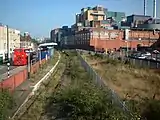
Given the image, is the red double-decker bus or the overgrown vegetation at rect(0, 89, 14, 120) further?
the red double-decker bus

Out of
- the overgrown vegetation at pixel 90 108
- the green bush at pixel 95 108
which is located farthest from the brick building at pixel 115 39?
the green bush at pixel 95 108

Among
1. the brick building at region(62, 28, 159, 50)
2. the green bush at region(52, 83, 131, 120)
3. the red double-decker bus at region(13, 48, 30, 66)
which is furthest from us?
the brick building at region(62, 28, 159, 50)

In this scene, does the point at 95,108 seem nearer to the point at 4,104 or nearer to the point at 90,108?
the point at 90,108

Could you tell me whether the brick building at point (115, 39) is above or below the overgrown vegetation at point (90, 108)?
above

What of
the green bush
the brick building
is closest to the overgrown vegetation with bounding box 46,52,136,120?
the green bush

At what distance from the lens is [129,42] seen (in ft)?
328

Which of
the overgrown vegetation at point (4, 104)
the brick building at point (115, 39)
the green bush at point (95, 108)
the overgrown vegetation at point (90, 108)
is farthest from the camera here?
the brick building at point (115, 39)

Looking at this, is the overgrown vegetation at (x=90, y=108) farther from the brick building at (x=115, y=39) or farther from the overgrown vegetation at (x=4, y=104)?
the brick building at (x=115, y=39)

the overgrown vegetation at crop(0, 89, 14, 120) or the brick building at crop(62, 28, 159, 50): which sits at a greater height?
the brick building at crop(62, 28, 159, 50)

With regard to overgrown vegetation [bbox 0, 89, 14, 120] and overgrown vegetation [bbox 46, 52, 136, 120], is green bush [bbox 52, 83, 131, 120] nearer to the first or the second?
overgrown vegetation [bbox 46, 52, 136, 120]

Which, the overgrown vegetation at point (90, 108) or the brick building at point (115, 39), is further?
the brick building at point (115, 39)

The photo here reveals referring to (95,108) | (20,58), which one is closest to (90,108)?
(95,108)

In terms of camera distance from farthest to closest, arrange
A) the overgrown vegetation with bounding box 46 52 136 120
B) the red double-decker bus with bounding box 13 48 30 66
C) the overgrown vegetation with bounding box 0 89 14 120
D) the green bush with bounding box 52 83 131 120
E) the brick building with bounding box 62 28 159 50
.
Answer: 1. the brick building with bounding box 62 28 159 50
2. the red double-decker bus with bounding box 13 48 30 66
3. the overgrown vegetation with bounding box 0 89 14 120
4. the overgrown vegetation with bounding box 46 52 136 120
5. the green bush with bounding box 52 83 131 120

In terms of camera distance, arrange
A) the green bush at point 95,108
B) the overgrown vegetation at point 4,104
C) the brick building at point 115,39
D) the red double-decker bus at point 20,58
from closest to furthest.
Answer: the green bush at point 95,108 → the overgrown vegetation at point 4,104 → the red double-decker bus at point 20,58 → the brick building at point 115,39
